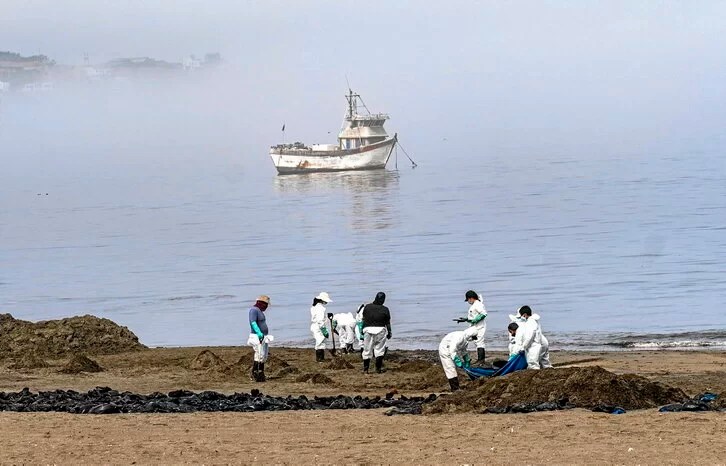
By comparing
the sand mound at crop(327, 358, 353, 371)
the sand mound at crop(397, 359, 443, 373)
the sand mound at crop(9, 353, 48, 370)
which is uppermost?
the sand mound at crop(9, 353, 48, 370)

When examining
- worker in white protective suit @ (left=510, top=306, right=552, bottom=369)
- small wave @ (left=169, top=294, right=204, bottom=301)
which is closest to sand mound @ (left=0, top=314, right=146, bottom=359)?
worker in white protective suit @ (left=510, top=306, right=552, bottom=369)

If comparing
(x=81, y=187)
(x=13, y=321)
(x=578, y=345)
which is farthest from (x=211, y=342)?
(x=81, y=187)

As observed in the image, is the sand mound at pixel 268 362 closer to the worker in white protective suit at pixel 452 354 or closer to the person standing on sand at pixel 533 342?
the worker in white protective suit at pixel 452 354

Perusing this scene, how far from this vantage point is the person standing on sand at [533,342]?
710 inches

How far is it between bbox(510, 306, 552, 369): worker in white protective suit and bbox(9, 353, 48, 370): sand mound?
9315 millimetres

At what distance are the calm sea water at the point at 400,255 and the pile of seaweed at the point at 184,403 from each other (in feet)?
35.9

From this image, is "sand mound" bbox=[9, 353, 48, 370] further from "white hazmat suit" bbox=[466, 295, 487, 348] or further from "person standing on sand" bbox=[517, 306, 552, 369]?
"person standing on sand" bbox=[517, 306, 552, 369]

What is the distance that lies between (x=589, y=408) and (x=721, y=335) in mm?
13689

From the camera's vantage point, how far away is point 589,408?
1586 cm

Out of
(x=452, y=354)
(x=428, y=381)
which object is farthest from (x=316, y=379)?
(x=452, y=354)

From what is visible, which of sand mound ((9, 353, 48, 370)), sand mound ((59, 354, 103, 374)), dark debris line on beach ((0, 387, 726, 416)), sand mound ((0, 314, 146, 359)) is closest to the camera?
dark debris line on beach ((0, 387, 726, 416))

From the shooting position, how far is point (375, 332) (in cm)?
2209

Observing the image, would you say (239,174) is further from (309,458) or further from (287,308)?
(309,458)

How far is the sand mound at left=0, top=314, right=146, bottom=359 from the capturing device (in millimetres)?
25344
